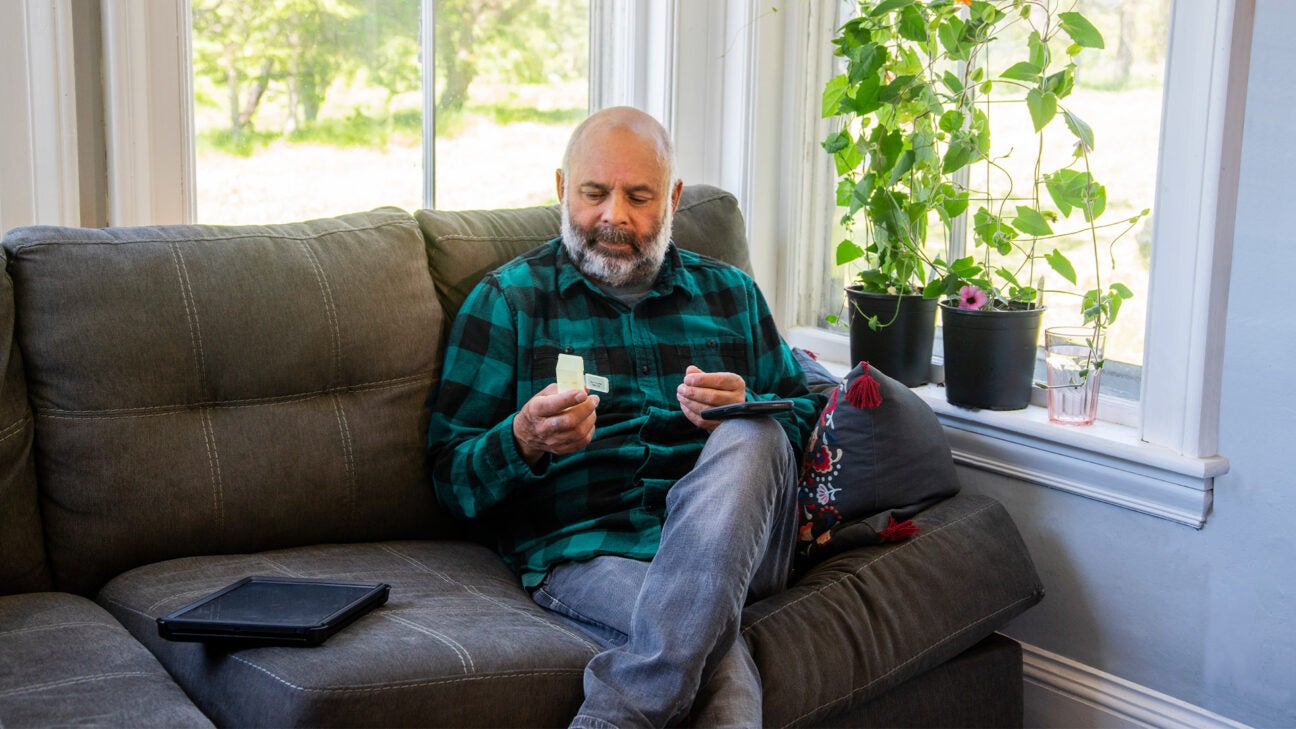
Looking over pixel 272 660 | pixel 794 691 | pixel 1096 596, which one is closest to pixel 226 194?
pixel 272 660

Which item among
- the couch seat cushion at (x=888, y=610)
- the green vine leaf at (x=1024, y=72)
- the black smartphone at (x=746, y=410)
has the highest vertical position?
the green vine leaf at (x=1024, y=72)

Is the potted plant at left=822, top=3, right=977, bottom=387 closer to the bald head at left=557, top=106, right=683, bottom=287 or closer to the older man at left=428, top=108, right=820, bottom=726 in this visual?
the older man at left=428, top=108, right=820, bottom=726

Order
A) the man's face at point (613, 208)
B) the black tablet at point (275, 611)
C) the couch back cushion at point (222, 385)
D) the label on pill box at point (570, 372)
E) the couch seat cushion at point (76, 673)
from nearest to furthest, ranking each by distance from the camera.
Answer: the couch seat cushion at point (76, 673) → the black tablet at point (275, 611) → the couch back cushion at point (222, 385) → the label on pill box at point (570, 372) → the man's face at point (613, 208)

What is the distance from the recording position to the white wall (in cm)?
186

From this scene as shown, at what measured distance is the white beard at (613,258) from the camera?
→ 2090mm

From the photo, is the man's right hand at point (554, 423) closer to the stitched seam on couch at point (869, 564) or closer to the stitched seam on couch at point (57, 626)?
the stitched seam on couch at point (869, 564)

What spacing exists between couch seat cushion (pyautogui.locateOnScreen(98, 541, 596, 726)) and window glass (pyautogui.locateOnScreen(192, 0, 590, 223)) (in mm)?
841

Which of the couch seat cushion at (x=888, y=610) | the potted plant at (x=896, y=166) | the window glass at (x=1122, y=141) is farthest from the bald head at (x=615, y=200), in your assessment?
the window glass at (x=1122, y=141)

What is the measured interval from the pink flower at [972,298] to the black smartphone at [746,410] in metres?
0.64

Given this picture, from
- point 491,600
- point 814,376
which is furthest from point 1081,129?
point 491,600

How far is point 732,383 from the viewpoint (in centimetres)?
193

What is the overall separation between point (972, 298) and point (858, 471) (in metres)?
0.48

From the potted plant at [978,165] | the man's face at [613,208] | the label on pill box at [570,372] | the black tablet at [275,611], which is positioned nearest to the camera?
the black tablet at [275,611]

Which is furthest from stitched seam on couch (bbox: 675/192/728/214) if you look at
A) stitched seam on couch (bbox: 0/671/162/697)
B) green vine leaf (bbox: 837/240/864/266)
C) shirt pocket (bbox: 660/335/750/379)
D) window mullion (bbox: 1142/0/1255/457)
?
stitched seam on couch (bbox: 0/671/162/697)
